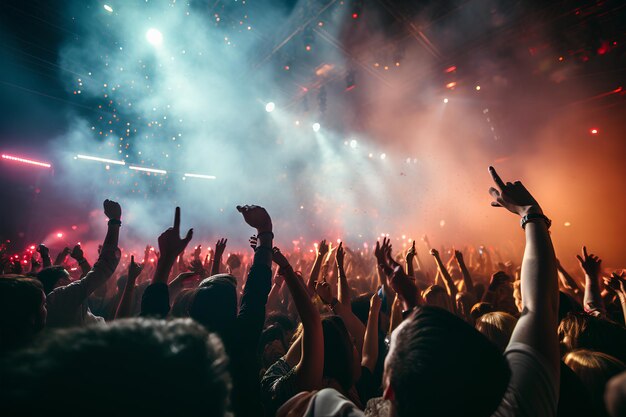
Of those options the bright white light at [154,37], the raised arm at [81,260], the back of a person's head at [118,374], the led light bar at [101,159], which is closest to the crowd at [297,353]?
the back of a person's head at [118,374]

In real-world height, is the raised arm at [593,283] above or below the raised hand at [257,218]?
below

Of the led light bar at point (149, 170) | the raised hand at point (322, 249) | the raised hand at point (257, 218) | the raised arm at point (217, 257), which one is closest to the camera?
the raised hand at point (257, 218)

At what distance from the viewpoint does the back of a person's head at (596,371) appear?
125 centimetres

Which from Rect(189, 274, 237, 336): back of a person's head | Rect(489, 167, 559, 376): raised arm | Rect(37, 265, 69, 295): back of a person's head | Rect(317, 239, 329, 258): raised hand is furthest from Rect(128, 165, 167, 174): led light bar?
Rect(489, 167, 559, 376): raised arm

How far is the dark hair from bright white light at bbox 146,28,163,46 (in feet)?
34.9

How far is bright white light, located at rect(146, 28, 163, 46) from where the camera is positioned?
330 inches

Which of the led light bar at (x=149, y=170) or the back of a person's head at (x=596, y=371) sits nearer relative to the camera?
the back of a person's head at (x=596, y=371)

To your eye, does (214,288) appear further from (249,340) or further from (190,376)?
(190,376)

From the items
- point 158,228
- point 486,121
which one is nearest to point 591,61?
point 486,121

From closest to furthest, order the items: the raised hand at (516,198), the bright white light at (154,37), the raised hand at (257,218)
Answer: the raised hand at (516,198) → the raised hand at (257,218) → the bright white light at (154,37)

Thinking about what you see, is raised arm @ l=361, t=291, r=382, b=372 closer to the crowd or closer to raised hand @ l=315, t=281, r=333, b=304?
the crowd

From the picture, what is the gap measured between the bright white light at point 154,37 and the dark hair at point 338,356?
10.6 meters

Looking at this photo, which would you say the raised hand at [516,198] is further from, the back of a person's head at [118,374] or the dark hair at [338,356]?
the back of a person's head at [118,374]

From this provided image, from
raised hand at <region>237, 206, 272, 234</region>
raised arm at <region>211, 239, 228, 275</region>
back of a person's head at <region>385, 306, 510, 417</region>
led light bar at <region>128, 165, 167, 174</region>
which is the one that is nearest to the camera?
back of a person's head at <region>385, 306, 510, 417</region>
